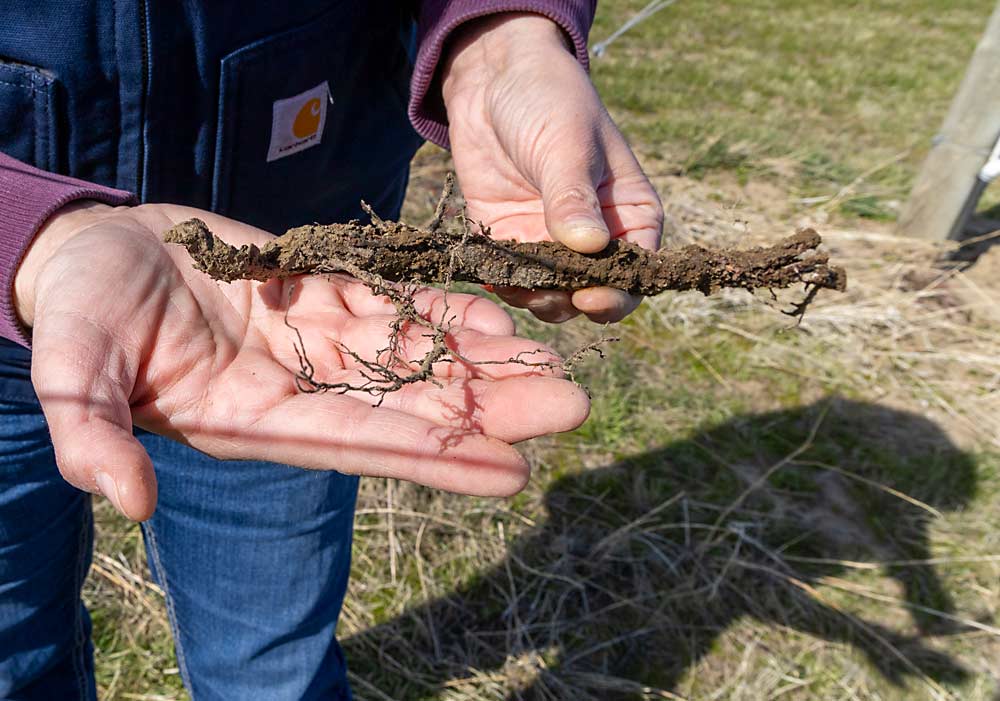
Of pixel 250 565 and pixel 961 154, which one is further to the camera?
pixel 961 154

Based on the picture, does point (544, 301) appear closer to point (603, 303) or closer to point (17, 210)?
point (603, 303)

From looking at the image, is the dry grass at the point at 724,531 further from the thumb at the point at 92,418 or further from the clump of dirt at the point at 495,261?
the thumb at the point at 92,418

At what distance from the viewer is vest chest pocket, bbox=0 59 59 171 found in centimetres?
129

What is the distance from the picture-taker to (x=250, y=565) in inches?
72.1

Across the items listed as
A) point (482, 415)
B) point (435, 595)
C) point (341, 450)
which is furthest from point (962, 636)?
point (341, 450)

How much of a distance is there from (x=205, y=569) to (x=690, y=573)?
1.76 m

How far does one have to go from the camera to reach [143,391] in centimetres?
135

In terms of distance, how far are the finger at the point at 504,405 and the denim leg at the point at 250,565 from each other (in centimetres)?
41

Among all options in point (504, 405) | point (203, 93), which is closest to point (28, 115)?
point (203, 93)

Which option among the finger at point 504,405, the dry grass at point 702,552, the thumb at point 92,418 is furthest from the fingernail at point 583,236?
the dry grass at point 702,552

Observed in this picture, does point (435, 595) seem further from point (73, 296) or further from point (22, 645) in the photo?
point (73, 296)

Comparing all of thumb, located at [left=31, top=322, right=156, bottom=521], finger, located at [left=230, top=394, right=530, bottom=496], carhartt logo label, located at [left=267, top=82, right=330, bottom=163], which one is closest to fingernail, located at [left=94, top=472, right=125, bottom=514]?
thumb, located at [left=31, top=322, right=156, bottom=521]

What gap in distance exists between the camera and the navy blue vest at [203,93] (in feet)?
4.28

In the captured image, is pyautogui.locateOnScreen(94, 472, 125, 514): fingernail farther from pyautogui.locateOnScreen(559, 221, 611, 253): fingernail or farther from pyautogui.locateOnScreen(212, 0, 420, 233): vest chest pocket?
pyautogui.locateOnScreen(559, 221, 611, 253): fingernail
